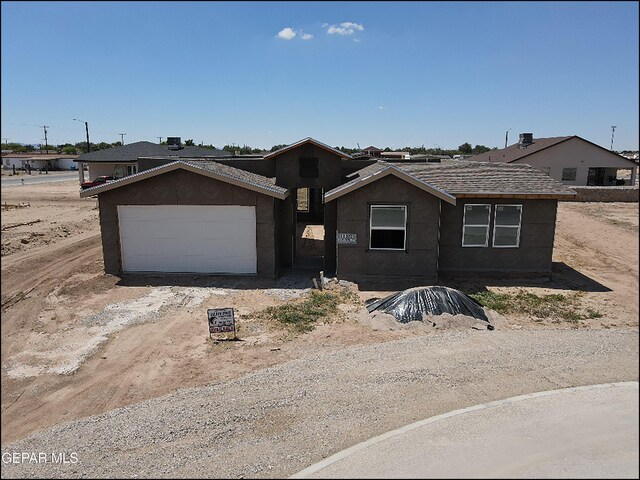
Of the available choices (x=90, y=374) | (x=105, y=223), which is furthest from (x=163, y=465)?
(x=105, y=223)

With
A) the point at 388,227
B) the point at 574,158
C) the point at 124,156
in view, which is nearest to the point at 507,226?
the point at 388,227

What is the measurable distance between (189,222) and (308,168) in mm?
4442

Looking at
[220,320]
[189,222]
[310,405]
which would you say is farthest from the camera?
[189,222]

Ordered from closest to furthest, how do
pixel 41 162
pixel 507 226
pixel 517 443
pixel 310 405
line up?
1. pixel 517 443
2. pixel 310 405
3. pixel 507 226
4. pixel 41 162

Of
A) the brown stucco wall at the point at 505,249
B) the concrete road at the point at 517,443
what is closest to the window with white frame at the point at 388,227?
the brown stucco wall at the point at 505,249

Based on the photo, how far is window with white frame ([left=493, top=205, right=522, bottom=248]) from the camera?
565 inches

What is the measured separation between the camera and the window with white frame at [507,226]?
14359mm

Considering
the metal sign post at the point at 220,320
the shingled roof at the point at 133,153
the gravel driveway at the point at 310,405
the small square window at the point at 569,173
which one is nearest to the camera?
the gravel driveway at the point at 310,405

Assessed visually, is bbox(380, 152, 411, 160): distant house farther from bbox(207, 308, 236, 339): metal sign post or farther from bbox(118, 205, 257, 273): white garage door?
bbox(207, 308, 236, 339): metal sign post

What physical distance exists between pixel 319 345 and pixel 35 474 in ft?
17.6

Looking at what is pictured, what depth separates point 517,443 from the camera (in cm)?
500

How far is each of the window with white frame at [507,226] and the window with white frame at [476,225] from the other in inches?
10.9

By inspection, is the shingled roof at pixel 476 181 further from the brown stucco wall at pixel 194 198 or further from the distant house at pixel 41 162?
the distant house at pixel 41 162

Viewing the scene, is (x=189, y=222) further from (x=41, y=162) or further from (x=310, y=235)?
(x=41, y=162)
